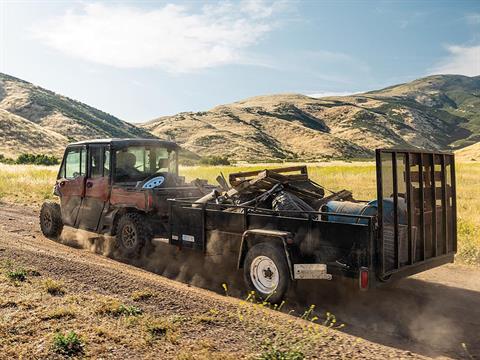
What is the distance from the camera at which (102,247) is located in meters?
10.3

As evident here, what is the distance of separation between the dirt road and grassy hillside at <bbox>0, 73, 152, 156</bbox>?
222ft

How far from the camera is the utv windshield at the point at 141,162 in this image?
968 centimetres

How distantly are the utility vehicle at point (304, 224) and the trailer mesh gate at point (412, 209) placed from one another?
0.01 metres

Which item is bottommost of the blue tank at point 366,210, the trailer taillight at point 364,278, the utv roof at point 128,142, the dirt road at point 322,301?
the dirt road at point 322,301

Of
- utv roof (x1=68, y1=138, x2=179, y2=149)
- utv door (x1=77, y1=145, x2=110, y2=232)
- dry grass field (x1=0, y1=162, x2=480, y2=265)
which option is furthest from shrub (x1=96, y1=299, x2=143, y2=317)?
dry grass field (x1=0, y1=162, x2=480, y2=265)

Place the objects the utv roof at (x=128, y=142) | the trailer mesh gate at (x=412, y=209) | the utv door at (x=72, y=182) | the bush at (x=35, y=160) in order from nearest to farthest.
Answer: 1. the trailer mesh gate at (x=412, y=209)
2. the utv roof at (x=128, y=142)
3. the utv door at (x=72, y=182)
4. the bush at (x=35, y=160)

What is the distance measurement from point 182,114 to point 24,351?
592ft

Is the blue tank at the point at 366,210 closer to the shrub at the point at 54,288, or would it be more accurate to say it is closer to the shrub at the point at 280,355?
the shrub at the point at 280,355

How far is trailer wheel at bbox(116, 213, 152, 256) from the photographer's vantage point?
8.84m

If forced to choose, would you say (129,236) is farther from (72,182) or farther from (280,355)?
(280,355)

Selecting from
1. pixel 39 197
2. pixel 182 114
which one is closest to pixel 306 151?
pixel 182 114

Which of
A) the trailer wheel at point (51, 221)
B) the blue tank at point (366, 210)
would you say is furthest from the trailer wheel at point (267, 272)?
the trailer wheel at point (51, 221)

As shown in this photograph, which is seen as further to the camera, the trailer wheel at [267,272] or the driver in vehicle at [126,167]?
the driver in vehicle at [126,167]

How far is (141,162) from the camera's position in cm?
1002
